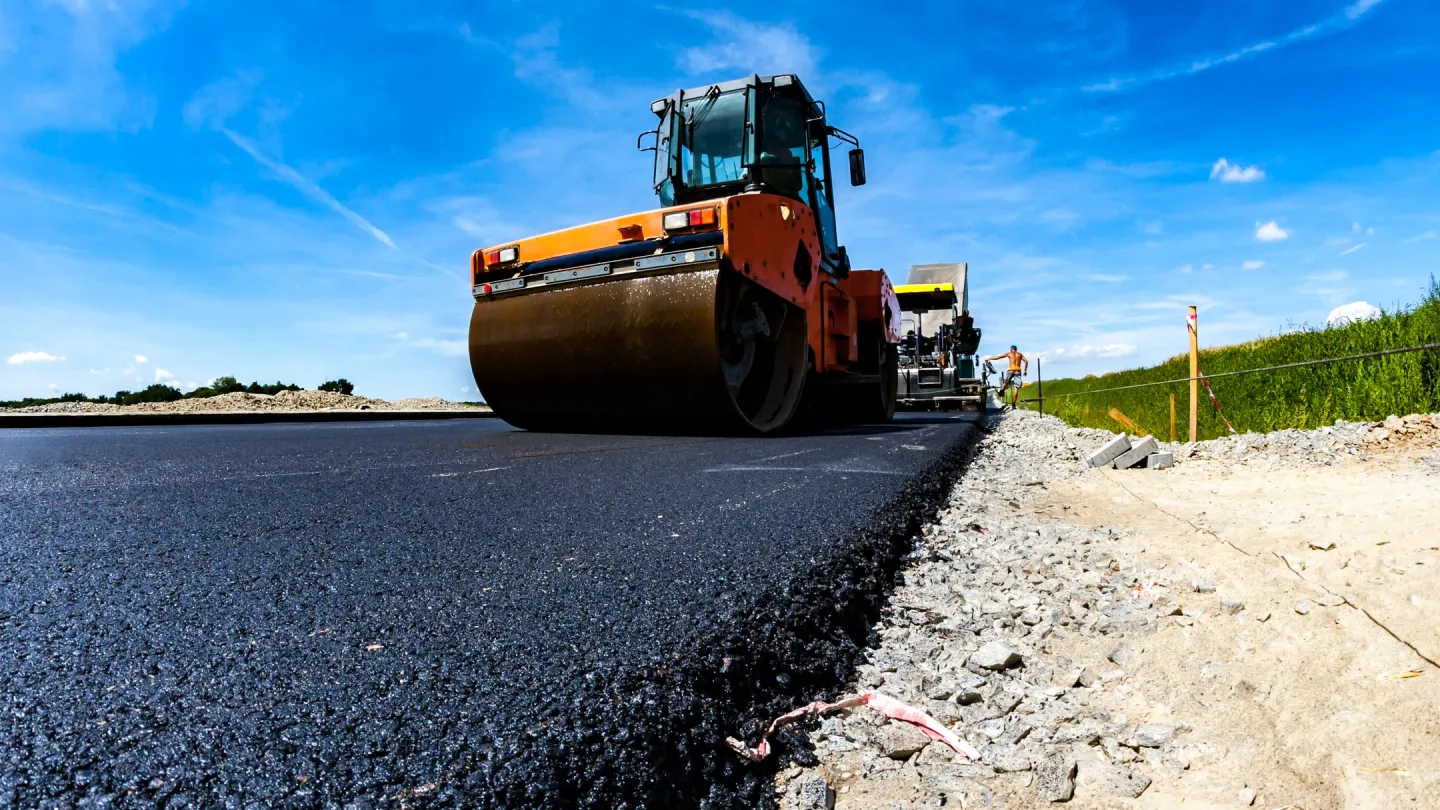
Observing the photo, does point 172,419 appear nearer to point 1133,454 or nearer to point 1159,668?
point 1133,454

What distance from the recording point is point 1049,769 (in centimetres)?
131

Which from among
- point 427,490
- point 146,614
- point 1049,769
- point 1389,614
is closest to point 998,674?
point 1049,769

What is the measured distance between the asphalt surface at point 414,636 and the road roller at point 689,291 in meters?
2.46

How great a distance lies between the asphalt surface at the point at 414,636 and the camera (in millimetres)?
942

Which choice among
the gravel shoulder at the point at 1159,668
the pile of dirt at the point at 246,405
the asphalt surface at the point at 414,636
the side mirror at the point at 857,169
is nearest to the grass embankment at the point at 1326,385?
the side mirror at the point at 857,169

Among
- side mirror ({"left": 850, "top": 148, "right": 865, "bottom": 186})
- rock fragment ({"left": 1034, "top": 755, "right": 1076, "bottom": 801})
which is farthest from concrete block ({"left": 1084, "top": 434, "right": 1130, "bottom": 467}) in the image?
rock fragment ({"left": 1034, "top": 755, "right": 1076, "bottom": 801})

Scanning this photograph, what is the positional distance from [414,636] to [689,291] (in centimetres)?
400

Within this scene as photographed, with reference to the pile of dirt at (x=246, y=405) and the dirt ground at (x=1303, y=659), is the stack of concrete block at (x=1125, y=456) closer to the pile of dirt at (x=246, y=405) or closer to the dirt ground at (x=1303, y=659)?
the dirt ground at (x=1303, y=659)

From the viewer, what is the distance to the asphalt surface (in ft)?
3.09

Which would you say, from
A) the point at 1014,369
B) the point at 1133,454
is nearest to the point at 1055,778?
the point at 1133,454

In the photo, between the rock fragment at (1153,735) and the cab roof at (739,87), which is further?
the cab roof at (739,87)

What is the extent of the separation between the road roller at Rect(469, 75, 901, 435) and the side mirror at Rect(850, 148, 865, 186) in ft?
0.03

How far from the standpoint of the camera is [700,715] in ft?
4.02

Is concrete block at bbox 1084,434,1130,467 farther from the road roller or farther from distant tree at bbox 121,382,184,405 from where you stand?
distant tree at bbox 121,382,184,405
